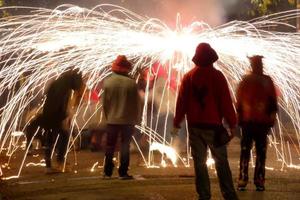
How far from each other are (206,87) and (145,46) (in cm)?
485

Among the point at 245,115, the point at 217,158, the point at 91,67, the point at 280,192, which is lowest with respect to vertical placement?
the point at 280,192

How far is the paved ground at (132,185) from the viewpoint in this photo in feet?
27.1

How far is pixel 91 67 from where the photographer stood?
1241 cm

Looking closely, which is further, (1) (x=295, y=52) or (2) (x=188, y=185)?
(1) (x=295, y=52)

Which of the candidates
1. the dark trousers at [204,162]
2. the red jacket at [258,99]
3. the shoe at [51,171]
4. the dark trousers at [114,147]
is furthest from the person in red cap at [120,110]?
the dark trousers at [204,162]

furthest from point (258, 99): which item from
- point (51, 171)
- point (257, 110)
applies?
point (51, 171)

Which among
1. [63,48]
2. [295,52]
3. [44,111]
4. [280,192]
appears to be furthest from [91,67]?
[280,192]

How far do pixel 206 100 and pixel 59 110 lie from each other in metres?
4.20

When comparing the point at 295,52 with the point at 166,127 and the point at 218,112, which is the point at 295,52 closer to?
the point at 166,127

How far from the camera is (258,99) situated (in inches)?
333

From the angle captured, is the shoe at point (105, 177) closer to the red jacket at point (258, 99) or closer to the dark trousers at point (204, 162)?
the red jacket at point (258, 99)

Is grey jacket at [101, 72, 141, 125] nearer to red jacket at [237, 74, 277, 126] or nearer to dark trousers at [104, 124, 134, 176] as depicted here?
dark trousers at [104, 124, 134, 176]

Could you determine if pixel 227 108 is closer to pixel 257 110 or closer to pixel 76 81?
pixel 257 110

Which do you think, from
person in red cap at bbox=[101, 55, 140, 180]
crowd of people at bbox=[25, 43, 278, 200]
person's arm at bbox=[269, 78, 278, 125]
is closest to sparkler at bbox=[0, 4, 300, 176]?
crowd of people at bbox=[25, 43, 278, 200]
